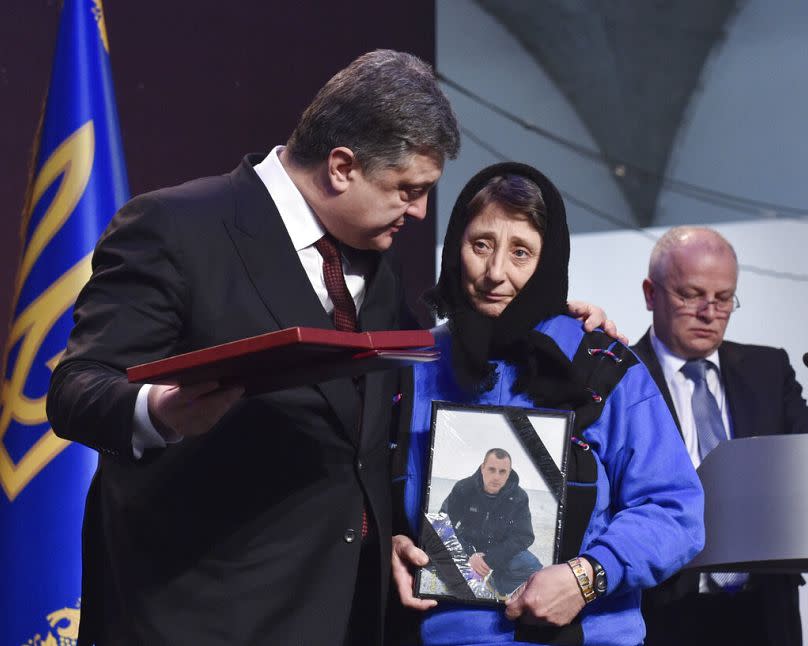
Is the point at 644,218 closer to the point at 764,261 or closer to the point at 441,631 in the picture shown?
the point at 764,261

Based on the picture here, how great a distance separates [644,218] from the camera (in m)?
4.41

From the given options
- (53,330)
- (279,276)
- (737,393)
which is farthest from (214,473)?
(737,393)

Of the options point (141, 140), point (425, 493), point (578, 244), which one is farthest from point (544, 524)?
point (578, 244)

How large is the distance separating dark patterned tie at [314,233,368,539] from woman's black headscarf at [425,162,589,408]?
0.19 metres

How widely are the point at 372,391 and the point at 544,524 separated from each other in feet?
1.14

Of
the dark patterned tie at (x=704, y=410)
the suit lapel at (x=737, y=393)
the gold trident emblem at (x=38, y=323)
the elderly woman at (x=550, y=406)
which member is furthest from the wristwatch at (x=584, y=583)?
the gold trident emblem at (x=38, y=323)

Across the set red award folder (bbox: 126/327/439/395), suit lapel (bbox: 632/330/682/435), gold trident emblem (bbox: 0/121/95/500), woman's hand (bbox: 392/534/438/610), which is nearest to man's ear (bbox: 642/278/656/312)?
suit lapel (bbox: 632/330/682/435)

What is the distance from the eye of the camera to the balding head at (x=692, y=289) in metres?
3.16

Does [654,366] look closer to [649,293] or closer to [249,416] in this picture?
[649,293]

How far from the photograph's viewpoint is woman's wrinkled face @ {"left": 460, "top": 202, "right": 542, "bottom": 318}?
1.85m

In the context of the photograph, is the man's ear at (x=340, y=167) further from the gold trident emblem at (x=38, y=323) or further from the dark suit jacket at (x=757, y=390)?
the dark suit jacket at (x=757, y=390)

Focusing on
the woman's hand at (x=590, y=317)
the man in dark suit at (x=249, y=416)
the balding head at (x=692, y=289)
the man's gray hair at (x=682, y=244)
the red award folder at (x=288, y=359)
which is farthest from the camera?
the man's gray hair at (x=682, y=244)

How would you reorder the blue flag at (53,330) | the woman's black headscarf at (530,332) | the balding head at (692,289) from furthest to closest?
1. the balding head at (692,289)
2. the blue flag at (53,330)
3. the woman's black headscarf at (530,332)

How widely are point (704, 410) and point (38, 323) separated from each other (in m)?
1.83
